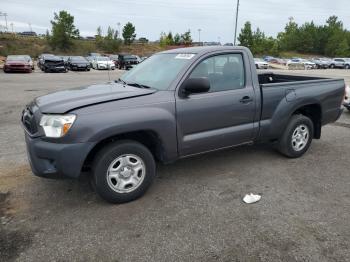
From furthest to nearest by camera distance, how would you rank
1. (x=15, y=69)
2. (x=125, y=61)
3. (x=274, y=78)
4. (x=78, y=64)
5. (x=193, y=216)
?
(x=125, y=61) → (x=78, y=64) → (x=15, y=69) → (x=274, y=78) → (x=193, y=216)

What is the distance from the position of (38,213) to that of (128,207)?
958 millimetres

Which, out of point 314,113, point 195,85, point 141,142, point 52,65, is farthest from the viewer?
point 52,65

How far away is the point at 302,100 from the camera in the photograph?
5.02m

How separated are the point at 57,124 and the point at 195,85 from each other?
156cm

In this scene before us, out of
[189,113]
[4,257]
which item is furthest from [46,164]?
[189,113]

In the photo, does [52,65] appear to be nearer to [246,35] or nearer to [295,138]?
[295,138]

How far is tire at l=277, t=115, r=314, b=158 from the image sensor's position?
5.03m

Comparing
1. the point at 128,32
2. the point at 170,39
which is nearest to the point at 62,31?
the point at 128,32

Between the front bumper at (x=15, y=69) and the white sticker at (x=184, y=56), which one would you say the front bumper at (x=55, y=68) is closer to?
the front bumper at (x=15, y=69)

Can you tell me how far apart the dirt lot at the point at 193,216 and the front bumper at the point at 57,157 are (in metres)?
0.50

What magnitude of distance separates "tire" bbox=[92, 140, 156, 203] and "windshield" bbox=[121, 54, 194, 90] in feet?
2.82

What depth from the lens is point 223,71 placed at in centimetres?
437

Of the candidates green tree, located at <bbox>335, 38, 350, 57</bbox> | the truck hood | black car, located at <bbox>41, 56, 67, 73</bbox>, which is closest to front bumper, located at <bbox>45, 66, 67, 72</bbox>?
black car, located at <bbox>41, 56, 67, 73</bbox>

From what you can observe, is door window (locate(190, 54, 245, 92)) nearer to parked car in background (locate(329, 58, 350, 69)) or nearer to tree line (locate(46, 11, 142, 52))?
parked car in background (locate(329, 58, 350, 69))
